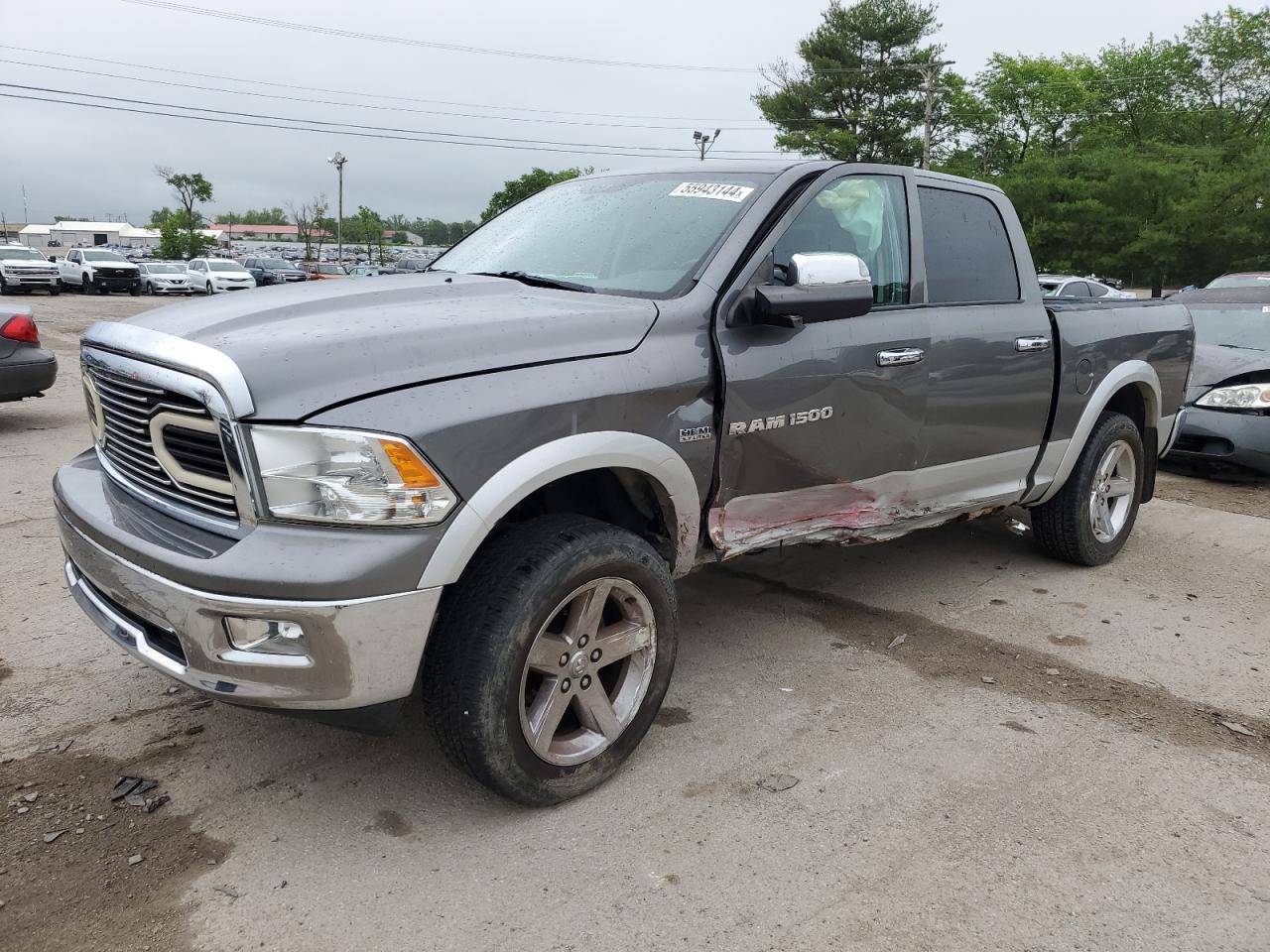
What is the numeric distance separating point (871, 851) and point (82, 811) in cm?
217

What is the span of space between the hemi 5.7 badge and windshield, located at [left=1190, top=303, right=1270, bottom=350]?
236 inches

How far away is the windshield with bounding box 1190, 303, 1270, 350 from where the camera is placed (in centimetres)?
804

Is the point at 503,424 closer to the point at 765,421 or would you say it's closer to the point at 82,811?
the point at 765,421

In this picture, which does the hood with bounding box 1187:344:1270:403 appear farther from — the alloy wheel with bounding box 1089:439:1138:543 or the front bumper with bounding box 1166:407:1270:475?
the alloy wheel with bounding box 1089:439:1138:543

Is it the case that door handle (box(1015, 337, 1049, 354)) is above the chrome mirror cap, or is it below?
below

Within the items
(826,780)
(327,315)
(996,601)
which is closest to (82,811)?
(327,315)

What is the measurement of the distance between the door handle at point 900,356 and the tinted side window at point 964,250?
0.33 meters

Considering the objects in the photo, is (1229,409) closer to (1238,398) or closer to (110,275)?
(1238,398)

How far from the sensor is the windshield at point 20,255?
33.5 meters

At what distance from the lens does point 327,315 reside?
2707 millimetres

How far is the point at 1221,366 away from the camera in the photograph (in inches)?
299

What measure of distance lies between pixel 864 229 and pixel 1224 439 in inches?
200

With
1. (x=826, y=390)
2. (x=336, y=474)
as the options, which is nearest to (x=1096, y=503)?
(x=826, y=390)

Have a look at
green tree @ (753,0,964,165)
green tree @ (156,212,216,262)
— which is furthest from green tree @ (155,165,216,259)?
green tree @ (753,0,964,165)
